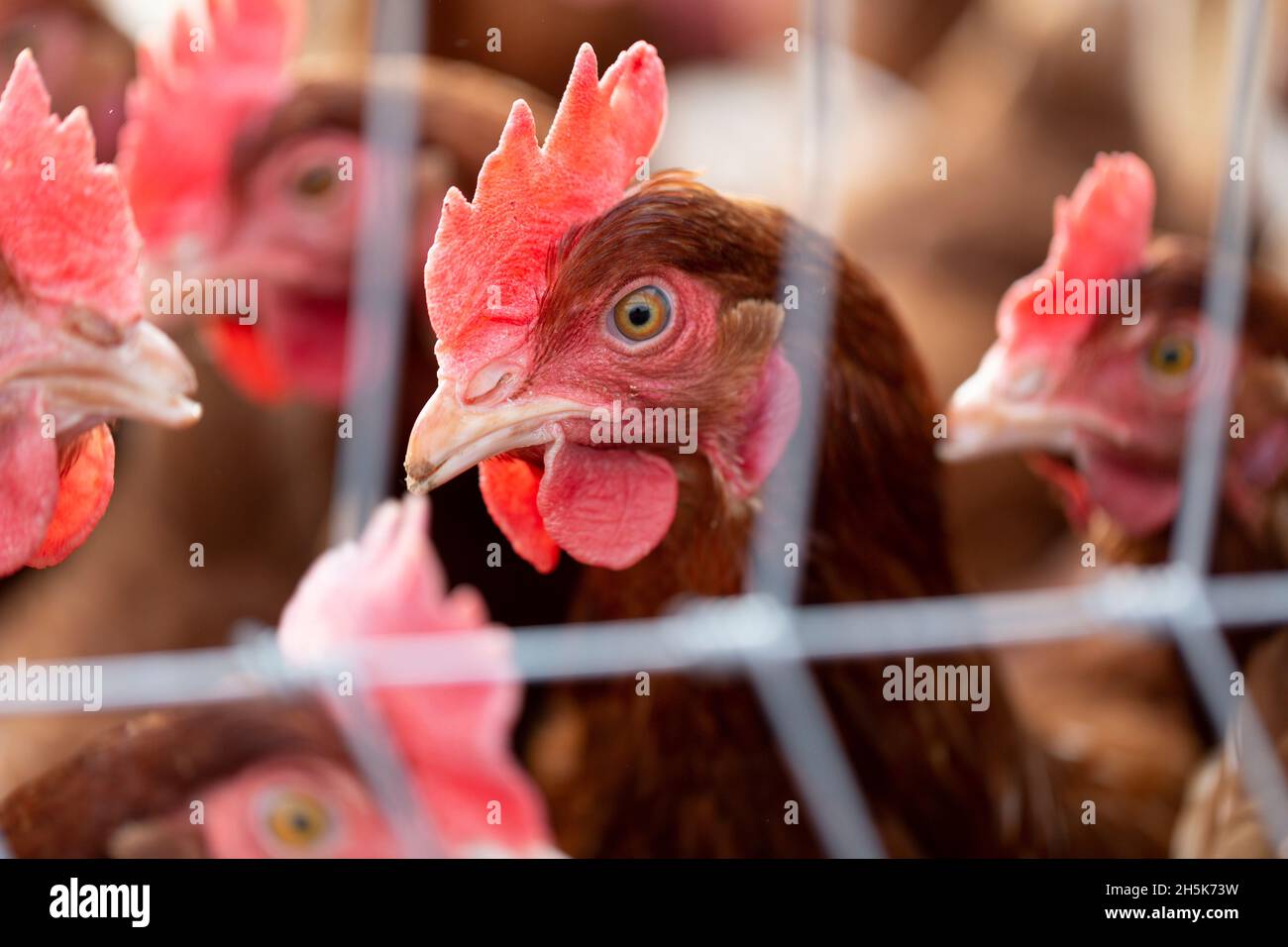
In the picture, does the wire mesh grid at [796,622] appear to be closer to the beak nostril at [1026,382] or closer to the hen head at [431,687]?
the hen head at [431,687]

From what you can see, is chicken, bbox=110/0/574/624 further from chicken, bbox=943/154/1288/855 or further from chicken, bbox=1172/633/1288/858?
chicken, bbox=1172/633/1288/858

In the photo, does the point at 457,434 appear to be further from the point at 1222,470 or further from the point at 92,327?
the point at 1222,470

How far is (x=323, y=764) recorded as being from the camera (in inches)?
34.7

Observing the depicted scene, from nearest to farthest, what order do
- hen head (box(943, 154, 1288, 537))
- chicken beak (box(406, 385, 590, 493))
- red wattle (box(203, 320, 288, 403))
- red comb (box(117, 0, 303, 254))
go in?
chicken beak (box(406, 385, 590, 493))
hen head (box(943, 154, 1288, 537))
red comb (box(117, 0, 303, 254))
red wattle (box(203, 320, 288, 403))

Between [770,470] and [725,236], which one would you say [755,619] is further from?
[725,236]

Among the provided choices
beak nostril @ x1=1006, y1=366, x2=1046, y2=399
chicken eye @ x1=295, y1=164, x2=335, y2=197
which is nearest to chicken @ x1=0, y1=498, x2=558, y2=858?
→ chicken eye @ x1=295, y1=164, x2=335, y2=197

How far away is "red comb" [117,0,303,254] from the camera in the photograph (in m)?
0.95

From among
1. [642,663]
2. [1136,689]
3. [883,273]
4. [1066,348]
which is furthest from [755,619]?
[883,273]

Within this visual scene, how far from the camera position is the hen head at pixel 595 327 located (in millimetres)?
612

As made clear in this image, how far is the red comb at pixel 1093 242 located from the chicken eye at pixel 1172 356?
0.06 m

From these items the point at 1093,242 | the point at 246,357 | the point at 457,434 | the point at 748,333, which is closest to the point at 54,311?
the point at 457,434

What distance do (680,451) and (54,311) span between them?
12.0 inches

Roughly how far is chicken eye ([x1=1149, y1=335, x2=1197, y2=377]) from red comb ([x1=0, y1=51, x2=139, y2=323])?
2.00 ft

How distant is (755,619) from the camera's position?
85 centimetres
